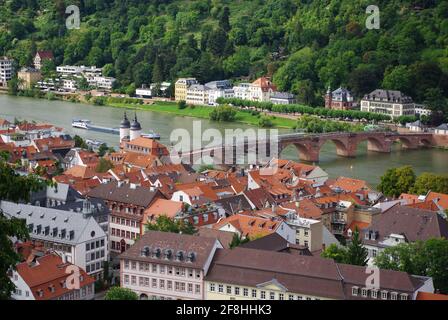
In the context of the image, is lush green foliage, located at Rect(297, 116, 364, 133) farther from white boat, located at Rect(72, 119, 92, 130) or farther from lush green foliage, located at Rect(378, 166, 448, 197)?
lush green foliage, located at Rect(378, 166, 448, 197)

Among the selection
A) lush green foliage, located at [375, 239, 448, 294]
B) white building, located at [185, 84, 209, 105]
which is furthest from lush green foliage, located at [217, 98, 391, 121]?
lush green foliage, located at [375, 239, 448, 294]

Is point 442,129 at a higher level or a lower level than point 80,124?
lower

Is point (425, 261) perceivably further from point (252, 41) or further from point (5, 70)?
point (5, 70)

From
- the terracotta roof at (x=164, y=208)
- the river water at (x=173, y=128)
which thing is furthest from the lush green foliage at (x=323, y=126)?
the terracotta roof at (x=164, y=208)

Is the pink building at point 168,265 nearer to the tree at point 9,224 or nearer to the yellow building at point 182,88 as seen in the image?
the tree at point 9,224

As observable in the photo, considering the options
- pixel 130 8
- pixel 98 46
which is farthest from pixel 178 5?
pixel 98 46

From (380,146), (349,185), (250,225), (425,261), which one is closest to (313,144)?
(380,146)
